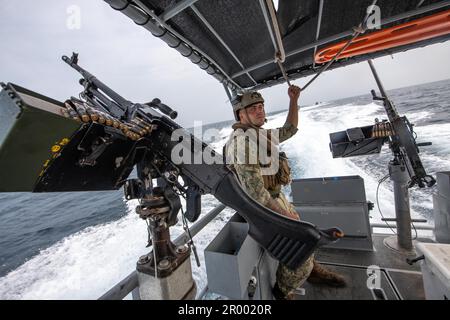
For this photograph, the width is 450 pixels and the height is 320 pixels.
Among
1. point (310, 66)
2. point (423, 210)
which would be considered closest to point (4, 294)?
point (310, 66)

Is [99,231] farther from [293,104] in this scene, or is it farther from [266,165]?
[293,104]

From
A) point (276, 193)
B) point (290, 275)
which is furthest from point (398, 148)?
point (290, 275)

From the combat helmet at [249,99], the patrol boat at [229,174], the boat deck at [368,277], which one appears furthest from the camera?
the boat deck at [368,277]

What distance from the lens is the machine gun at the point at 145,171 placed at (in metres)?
0.59

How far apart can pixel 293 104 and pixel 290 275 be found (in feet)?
6.00

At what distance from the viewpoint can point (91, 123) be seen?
0.71m

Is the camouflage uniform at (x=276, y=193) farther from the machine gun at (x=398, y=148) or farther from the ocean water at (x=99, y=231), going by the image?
the ocean water at (x=99, y=231)

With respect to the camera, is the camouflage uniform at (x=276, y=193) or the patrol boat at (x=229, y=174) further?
the camouflage uniform at (x=276, y=193)

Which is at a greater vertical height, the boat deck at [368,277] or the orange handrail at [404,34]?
the orange handrail at [404,34]

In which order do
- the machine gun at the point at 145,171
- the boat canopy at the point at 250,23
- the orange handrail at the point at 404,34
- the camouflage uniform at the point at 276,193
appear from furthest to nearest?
1. the orange handrail at the point at 404,34
2. the camouflage uniform at the point at 276,193
3. the boat canopy at the point at 250,23
4. the machine gun at the point at 145,171

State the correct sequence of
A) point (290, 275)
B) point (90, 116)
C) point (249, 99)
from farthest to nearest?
1. point (290, 275)
2. point (249, 99)
3. point (90, 116)

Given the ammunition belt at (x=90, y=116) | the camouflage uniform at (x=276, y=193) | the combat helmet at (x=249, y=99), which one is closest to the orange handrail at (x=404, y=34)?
the combat helmet at (x=249, y=99)

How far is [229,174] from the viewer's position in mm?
988
